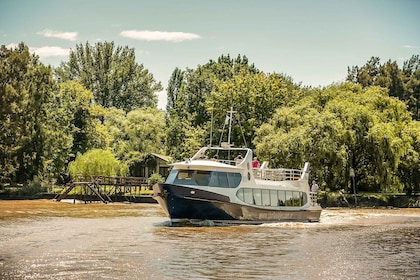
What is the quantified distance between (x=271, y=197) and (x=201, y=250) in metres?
12.8

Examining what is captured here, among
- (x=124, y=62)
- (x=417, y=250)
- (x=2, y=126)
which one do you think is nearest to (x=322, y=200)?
(x=417, y=250)

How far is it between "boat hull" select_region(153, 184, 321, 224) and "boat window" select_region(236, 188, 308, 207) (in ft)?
1.50

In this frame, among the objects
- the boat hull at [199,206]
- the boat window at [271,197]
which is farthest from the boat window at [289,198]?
the boat hull at [199,206]

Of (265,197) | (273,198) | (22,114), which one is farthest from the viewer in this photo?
(22,114)

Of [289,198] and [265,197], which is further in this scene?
[289,198]

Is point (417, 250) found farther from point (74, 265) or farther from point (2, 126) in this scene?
point (2, 126)

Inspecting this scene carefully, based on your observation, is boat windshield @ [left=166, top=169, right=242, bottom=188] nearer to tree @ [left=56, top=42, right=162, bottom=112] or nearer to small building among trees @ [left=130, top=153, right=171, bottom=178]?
small building among trees @ [left=130, top=153, right=171, bottom=178]

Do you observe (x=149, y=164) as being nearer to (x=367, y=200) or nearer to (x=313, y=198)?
(x=367, y=200)

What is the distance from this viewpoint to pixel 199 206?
32469 mm

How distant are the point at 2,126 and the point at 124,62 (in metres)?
57.1

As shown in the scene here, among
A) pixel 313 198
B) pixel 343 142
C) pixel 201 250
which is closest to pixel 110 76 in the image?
pixel 343 142

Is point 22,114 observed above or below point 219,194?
above

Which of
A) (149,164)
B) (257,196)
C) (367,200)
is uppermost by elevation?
(149,164)

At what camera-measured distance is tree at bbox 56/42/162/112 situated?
11750cm
